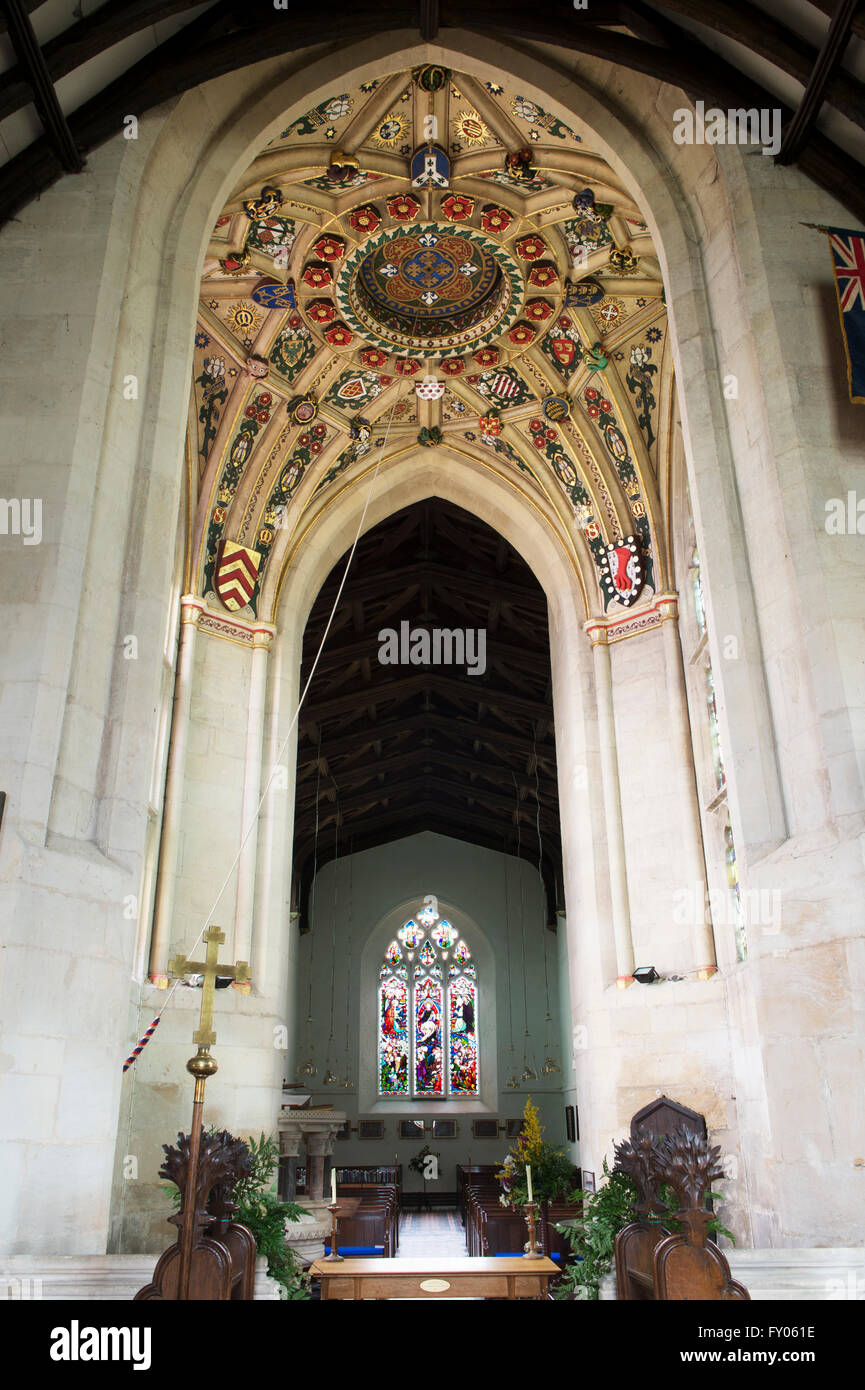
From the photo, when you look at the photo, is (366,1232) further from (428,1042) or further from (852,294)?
→ (428,1042)

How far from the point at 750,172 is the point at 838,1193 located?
5.28 m

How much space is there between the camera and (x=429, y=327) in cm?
948

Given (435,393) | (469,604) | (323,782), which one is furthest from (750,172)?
(323,782)

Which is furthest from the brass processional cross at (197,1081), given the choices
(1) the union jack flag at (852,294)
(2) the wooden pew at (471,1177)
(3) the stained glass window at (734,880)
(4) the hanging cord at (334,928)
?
(4) the hanging cord at (334,928)

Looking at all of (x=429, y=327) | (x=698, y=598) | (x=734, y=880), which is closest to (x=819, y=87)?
(x=698, y=598)

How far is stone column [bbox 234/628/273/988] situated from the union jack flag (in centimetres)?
Result: 555

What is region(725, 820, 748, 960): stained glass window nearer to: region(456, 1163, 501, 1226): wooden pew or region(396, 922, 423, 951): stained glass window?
region(456, 1163, 501, 1226): wooden pew

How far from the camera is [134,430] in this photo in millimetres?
5461

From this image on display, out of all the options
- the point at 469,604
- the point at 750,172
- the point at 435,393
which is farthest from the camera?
the point at 469,604

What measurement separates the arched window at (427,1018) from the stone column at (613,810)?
13253 mm

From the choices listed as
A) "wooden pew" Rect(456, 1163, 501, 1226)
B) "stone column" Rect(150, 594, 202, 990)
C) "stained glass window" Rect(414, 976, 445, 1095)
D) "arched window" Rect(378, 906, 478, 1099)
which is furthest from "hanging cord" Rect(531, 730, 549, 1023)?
"stone column" Rect(150, 594, 202, 990)

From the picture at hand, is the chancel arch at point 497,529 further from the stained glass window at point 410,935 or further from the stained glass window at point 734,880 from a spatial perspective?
the stained glass window at point 410,935

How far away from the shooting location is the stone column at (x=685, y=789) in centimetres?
814
